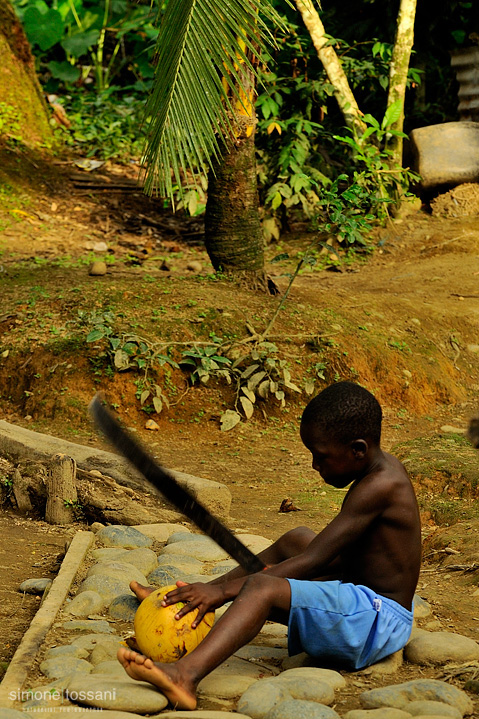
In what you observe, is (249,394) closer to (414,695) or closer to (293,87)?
(414,695)

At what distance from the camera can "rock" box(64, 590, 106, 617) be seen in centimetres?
298

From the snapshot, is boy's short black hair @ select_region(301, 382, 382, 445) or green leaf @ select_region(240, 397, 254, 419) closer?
boy's short black hair @ select_region(301, 382, 382, 445)

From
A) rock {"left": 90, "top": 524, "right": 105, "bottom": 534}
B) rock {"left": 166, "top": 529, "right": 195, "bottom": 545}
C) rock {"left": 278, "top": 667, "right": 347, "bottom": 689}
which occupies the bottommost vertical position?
rock {"left": 90, "top": 524, "right": 105, "bottom": 534}

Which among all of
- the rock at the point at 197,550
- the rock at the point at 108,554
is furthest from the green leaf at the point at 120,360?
the rock at the point at 108,554

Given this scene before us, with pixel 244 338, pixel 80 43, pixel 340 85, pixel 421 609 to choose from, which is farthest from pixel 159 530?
pixel 80 43

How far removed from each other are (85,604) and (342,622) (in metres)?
1.05

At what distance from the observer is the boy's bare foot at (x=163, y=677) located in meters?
2.14

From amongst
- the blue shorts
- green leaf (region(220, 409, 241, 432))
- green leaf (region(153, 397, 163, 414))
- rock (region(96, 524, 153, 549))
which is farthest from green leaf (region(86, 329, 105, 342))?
the blue shorts

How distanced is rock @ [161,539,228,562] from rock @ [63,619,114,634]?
2.45 feet

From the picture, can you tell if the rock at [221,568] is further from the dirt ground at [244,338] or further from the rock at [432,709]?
the rock at [432,709]

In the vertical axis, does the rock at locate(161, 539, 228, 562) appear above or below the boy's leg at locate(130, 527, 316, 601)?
below

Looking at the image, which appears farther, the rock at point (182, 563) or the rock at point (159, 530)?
the rock at point (159, 530)

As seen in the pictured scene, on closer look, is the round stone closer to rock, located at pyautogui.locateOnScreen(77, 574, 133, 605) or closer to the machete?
rock, located at pyautogui.locateOnScreen(77, 574, 133, 605)

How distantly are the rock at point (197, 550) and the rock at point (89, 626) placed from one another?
75 cm
